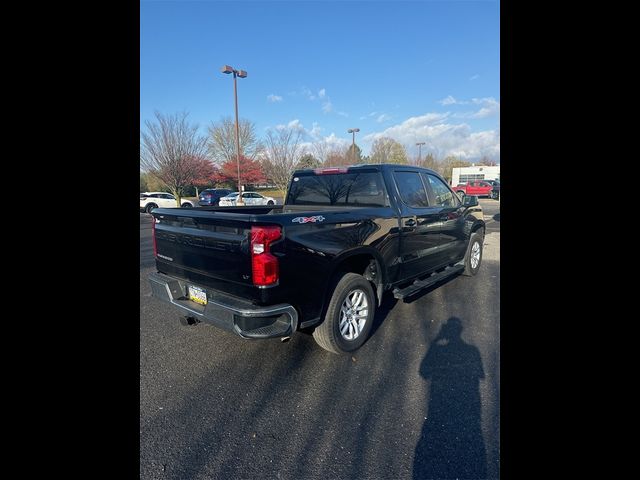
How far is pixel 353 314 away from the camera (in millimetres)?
3496

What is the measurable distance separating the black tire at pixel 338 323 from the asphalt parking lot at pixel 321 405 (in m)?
0.12

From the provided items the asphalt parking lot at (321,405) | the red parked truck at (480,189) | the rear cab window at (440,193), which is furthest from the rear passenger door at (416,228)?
the red parked truck at (480,189)

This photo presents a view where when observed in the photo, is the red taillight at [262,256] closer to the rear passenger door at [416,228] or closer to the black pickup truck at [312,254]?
the black pickup truck at [312,254]

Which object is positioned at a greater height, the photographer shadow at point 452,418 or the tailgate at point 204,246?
the tailgate at point 204,246

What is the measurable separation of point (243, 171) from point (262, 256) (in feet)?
127

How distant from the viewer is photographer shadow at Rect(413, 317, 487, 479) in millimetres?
1947

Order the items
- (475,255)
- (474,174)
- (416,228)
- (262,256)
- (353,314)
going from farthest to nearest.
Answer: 1. (474,174)
2. (475,255)
3. (416,228)
4. (353,314)
5. (262,256)

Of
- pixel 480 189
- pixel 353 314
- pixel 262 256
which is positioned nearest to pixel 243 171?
pixel 480 189

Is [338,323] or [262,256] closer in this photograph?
[262,256]

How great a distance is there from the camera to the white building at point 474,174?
48.2 meters

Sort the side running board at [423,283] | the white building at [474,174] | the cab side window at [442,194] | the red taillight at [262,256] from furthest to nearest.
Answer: the white building at [474,174] < the cab side window at [442,194] < the side running board at [423,283] < the red taillight at [262,256]

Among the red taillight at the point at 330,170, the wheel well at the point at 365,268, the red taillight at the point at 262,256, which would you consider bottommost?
the wheel well at the point at 365,268

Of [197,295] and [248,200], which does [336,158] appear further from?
[197,295]
